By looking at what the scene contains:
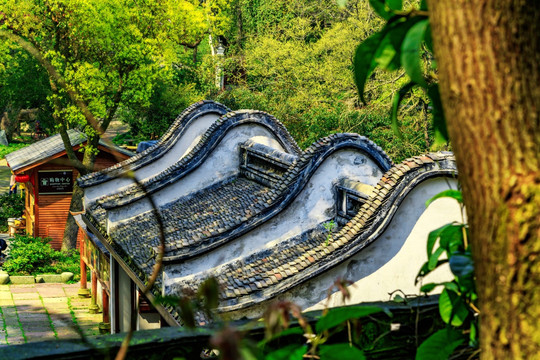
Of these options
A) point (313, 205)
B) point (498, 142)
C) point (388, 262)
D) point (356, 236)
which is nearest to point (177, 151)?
point (313, 205)

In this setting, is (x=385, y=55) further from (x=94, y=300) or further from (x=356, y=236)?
(x=94, y=300)

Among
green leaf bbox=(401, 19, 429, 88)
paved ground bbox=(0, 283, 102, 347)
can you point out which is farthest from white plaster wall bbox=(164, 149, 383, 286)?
green leaf bbox=(401, 19, 429, 88)

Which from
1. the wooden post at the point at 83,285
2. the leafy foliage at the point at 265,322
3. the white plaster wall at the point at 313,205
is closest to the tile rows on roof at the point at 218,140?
the white plaster wall at the point at 313,205

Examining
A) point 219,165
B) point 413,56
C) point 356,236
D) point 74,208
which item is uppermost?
point 413,56

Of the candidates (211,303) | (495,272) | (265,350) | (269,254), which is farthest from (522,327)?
(269,254)

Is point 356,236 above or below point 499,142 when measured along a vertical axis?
below

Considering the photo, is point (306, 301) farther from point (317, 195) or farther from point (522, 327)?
point (522, 327)
